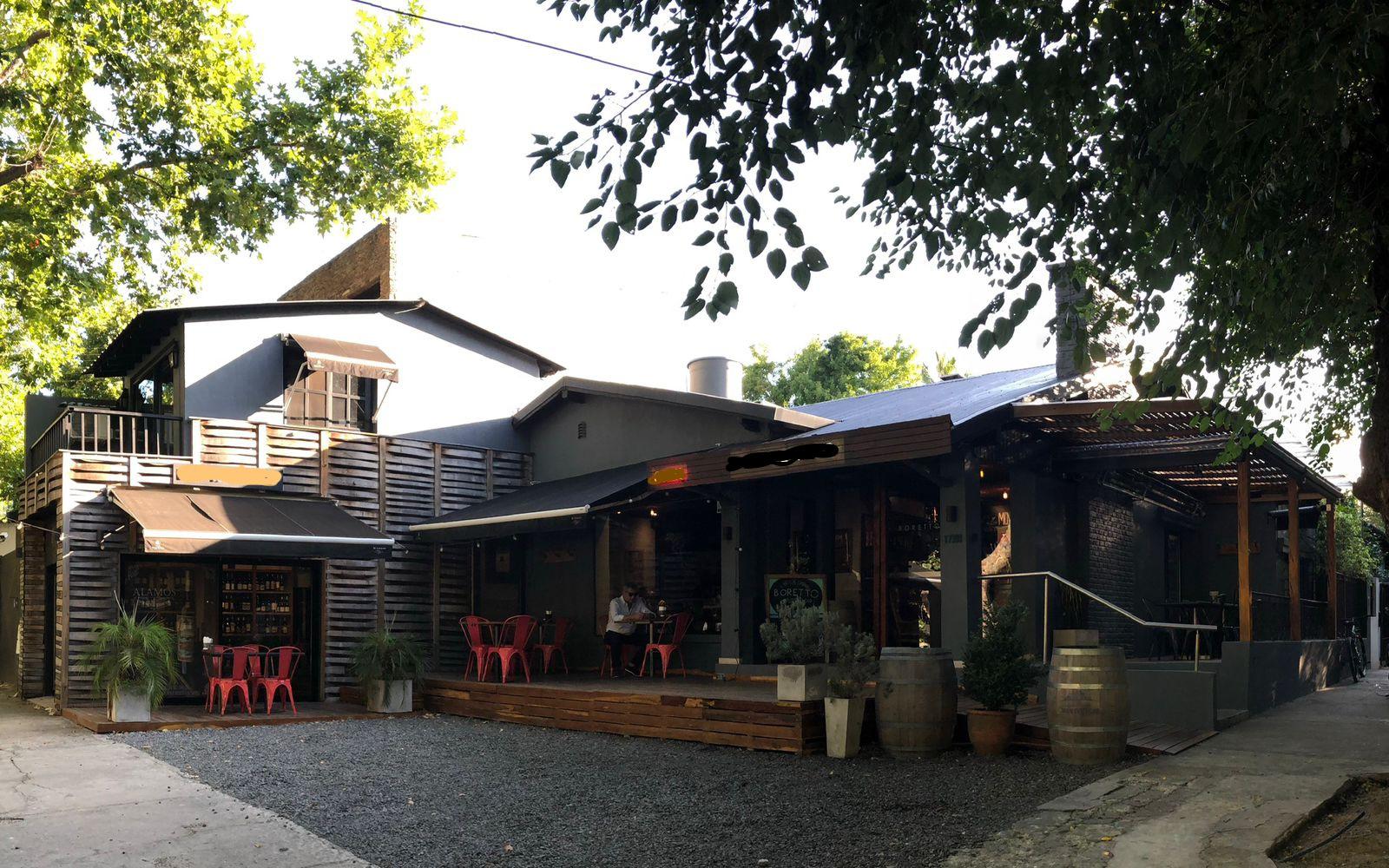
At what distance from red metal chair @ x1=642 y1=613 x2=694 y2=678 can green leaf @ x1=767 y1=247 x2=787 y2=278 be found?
8241mm

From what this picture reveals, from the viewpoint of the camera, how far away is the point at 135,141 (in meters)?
13.4

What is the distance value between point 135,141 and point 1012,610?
11.2m

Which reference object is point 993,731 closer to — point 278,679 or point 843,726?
point 843,726

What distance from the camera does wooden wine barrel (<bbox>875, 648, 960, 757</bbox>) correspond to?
840cm

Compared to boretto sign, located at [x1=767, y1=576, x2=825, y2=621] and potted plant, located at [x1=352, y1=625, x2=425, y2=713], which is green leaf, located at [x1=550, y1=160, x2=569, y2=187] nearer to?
boretto sign, located at [x1=767, y1=576, x2=825, y2=621]

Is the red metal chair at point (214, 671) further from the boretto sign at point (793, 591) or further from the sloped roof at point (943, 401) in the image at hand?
the sloped roof at point (943, 401)

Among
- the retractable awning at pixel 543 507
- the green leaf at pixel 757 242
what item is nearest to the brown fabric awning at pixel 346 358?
the retractable awning at pixel 543 507

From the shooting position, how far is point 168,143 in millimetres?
13477

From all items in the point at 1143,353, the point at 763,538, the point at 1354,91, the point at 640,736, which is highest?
the point at 1354,91

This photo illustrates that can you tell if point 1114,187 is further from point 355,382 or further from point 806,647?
point 355,382

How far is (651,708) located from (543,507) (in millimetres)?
3745

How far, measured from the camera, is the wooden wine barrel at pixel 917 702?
27.6ft

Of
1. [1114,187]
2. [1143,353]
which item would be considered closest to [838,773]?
[1143,353]

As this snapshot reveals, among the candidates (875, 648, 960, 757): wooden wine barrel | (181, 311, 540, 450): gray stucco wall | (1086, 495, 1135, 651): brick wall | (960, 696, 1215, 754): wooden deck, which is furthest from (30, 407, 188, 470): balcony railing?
(1086, 495, 1135, 651): brick wall
